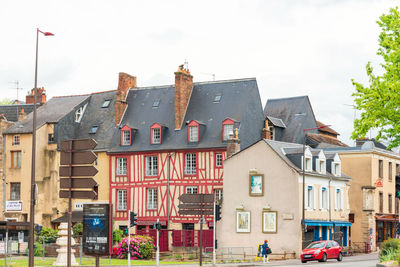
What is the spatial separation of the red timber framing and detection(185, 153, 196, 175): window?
25cm

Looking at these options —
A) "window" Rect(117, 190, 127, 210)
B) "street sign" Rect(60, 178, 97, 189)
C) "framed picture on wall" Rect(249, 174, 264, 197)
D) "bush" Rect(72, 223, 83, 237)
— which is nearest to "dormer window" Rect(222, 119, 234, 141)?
"framed picture on wall" Rect(249, 174, 264, 197)

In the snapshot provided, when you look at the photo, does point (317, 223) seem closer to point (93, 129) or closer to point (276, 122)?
point (276, 122)

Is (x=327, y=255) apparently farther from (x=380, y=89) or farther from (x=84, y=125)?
(x=84, y=125)

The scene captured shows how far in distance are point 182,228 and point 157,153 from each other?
5921 millimetres

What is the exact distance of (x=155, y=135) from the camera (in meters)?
54.2

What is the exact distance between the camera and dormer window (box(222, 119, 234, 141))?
51.0 metres

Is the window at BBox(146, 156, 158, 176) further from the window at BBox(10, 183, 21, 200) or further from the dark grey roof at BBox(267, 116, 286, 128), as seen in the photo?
the window at BBox(10, 183, 21, 200)

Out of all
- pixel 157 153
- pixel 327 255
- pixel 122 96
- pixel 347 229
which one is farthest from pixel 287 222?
pixel 122 96

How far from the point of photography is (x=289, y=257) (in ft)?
145

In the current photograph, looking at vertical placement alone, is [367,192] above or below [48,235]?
above

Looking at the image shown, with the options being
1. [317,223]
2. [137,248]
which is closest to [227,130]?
[317,223]

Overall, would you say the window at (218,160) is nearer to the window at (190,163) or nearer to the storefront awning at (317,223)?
the window at (190,163)

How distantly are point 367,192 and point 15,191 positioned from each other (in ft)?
88.5

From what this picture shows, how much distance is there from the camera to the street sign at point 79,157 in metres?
18.4
